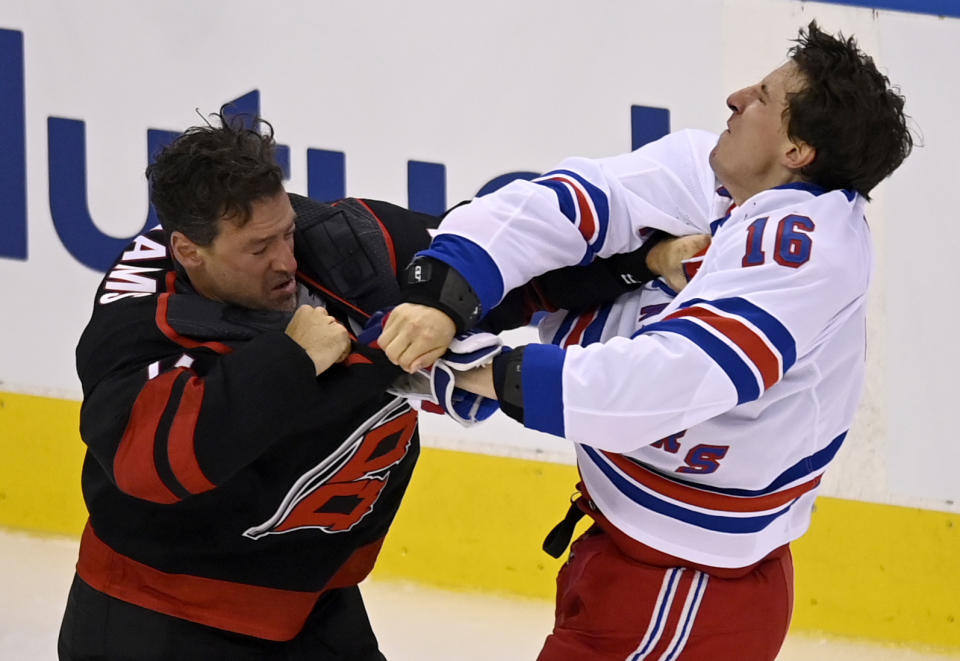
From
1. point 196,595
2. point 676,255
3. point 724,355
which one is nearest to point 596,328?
point 676,255

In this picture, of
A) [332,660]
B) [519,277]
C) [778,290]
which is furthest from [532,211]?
[332,660]

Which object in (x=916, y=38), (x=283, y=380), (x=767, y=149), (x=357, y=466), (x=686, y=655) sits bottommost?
(x=686, y=655)

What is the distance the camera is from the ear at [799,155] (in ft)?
5.22

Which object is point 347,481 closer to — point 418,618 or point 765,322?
point 765,322

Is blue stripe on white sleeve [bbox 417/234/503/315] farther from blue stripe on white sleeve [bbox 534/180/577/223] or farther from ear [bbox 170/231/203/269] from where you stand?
ear [bbox 170/231/203/269]

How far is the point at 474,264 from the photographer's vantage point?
1.64 m

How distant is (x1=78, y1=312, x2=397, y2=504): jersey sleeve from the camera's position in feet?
5.17

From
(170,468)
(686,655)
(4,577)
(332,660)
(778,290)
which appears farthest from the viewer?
(4,577)

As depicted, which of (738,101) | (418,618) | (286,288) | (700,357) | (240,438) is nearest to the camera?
(700,357)

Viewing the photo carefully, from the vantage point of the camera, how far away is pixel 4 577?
3006mm

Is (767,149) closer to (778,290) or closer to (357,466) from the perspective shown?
(778,290)

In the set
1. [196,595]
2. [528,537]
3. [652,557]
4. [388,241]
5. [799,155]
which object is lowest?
[528,537]

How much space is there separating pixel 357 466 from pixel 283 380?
319 mm

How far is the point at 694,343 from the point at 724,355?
0.04 metres
